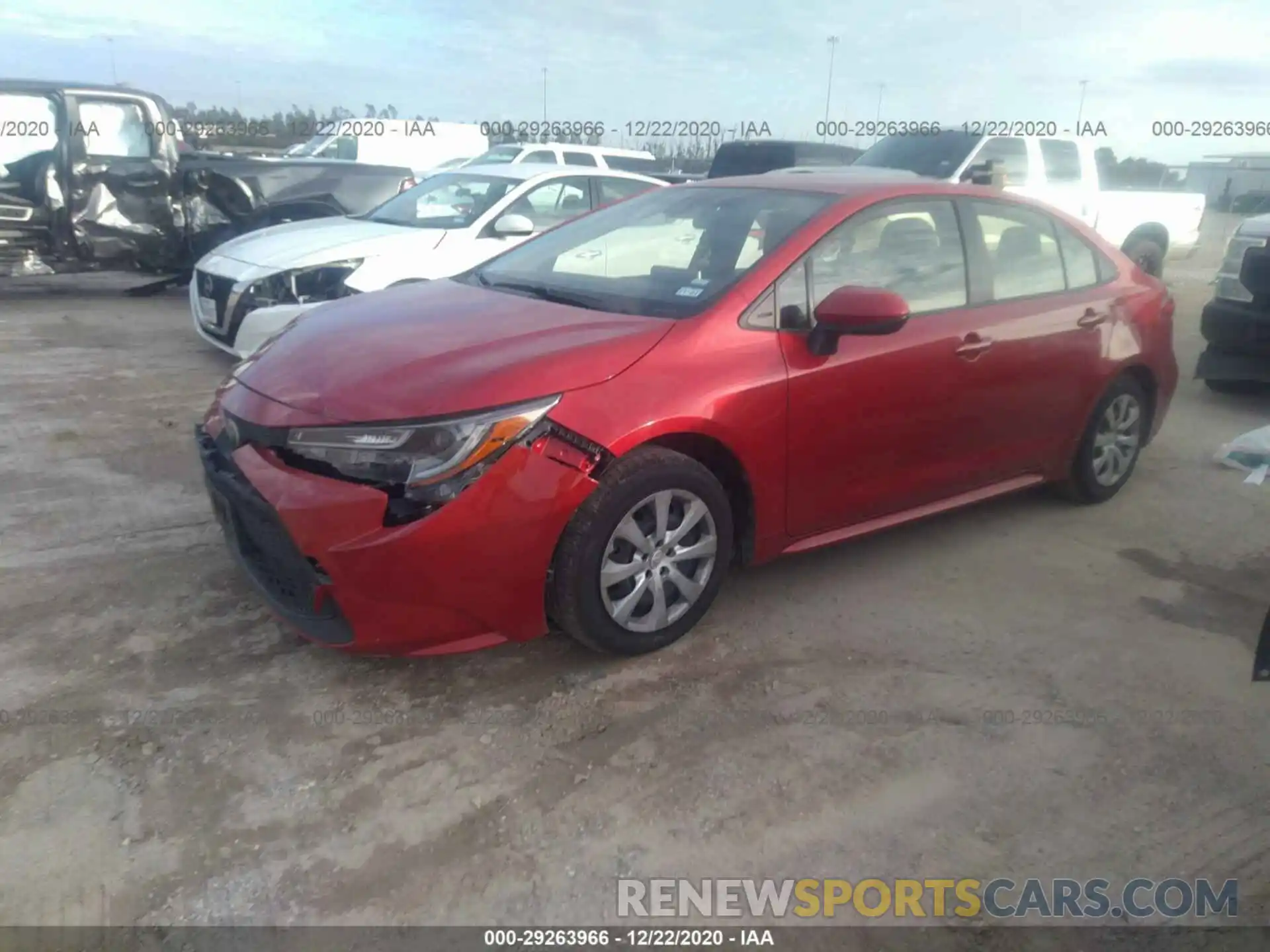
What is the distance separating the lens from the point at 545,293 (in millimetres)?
3803

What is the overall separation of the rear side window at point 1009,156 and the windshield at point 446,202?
548cm

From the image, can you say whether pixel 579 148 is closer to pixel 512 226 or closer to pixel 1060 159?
pixel 1060 159

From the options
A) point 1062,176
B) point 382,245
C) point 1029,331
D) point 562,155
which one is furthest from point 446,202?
point 562,155

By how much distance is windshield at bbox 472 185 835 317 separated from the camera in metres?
3.56

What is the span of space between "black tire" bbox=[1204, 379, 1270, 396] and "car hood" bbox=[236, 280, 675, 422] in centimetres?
573

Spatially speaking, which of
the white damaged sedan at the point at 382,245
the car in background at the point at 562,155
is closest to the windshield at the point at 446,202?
the white damaged sedan at the point at 382,245

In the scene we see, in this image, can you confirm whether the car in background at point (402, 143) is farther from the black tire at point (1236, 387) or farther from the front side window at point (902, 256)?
the front side window at point (902, 256)

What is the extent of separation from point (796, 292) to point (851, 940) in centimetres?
211

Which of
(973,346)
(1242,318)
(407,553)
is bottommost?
(407,553)

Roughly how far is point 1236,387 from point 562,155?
11458 mm

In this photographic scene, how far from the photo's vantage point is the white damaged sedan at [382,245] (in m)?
6.58

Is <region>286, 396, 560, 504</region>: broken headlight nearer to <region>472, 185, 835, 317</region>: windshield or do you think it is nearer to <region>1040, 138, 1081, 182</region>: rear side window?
<region>472, 185, 835, 317</region>: windshield

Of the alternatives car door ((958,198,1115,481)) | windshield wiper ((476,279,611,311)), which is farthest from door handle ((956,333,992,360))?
windshield wiper ((476,279,611,311))

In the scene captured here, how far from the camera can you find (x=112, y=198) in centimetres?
917
